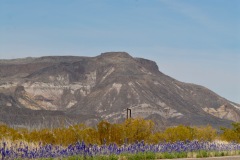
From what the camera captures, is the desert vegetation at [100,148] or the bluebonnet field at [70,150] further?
the desert vegetation at [100,148]

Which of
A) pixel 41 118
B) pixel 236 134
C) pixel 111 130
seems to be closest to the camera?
pixel 111 130

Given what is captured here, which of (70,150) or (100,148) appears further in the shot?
(100,148)

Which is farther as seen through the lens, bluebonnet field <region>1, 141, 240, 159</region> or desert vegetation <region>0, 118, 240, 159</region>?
desert vegetation <region>0, 118, 240, 159</region>

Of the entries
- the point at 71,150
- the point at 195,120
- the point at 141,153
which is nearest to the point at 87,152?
the point at 71,150

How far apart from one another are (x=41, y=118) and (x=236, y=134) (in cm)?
10868

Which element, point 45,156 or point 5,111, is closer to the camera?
point 45,156

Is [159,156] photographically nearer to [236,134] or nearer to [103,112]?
[236,134]

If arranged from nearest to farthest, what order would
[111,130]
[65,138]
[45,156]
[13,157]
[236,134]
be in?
[13,157]
[45,156]
[65,138]
[111,130]
[236,134]

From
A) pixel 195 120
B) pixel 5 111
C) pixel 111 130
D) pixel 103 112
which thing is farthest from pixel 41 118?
pixel 111 130

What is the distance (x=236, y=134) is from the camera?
51.4 meters

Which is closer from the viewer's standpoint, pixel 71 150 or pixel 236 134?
pixel 71 150

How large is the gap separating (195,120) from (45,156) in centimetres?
17269

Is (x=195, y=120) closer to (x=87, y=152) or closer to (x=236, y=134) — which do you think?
(x=236, y=134)

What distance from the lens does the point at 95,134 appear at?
3500 cm
